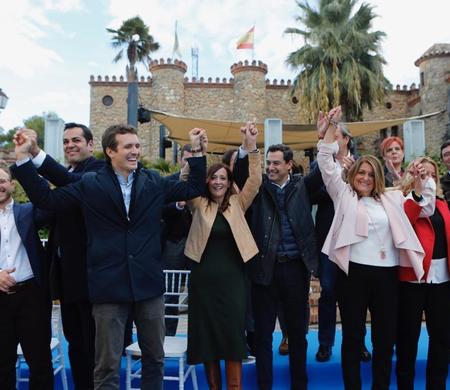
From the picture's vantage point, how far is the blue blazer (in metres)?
2.48

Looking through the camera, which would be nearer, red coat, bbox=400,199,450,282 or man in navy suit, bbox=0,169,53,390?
man in navy suit, bbox=0,169,53,390

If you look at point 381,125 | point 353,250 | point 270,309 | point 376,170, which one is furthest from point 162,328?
point 381,125

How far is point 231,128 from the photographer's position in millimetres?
9711

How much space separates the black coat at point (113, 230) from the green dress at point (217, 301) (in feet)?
1.36

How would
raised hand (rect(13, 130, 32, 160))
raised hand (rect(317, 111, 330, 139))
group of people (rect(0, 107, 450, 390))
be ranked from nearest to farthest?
raised hand (rect(13, 130, 32, 160)) → group of people (rect(0, 107, 450, 390)) → raised hand (rect(317, 111, 330, 139))

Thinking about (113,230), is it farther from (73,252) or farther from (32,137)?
(32,137)

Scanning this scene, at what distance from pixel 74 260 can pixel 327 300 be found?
1.89 m

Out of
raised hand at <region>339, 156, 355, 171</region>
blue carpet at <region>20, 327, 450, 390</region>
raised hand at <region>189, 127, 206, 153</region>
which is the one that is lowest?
blue carpet at <region>20, 327, 450, 390</region>

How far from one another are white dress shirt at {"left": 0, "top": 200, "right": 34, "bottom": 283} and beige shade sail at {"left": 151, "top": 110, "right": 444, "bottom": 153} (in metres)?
5.37

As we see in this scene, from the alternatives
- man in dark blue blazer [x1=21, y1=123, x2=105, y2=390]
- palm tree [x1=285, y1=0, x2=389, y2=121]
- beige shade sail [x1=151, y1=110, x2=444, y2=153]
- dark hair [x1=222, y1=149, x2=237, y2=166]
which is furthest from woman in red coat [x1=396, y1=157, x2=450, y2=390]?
palm tree [x1=285, y1=0, x2=389, y2=121]

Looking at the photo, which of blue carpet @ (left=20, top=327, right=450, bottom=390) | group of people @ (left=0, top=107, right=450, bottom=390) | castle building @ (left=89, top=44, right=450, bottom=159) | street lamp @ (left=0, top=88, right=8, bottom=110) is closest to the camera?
group of people @ (left=0, top=107, right=450, bottom=390)

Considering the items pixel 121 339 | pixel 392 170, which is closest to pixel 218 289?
pixel 121 339

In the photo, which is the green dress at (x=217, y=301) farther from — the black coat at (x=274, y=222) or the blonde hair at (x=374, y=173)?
the blonde hair at (x=374, y=173)

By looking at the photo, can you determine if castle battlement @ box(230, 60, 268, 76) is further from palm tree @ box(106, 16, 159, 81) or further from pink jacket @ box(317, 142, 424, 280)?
pink jacket @ box(317, 142, 424, 280)
